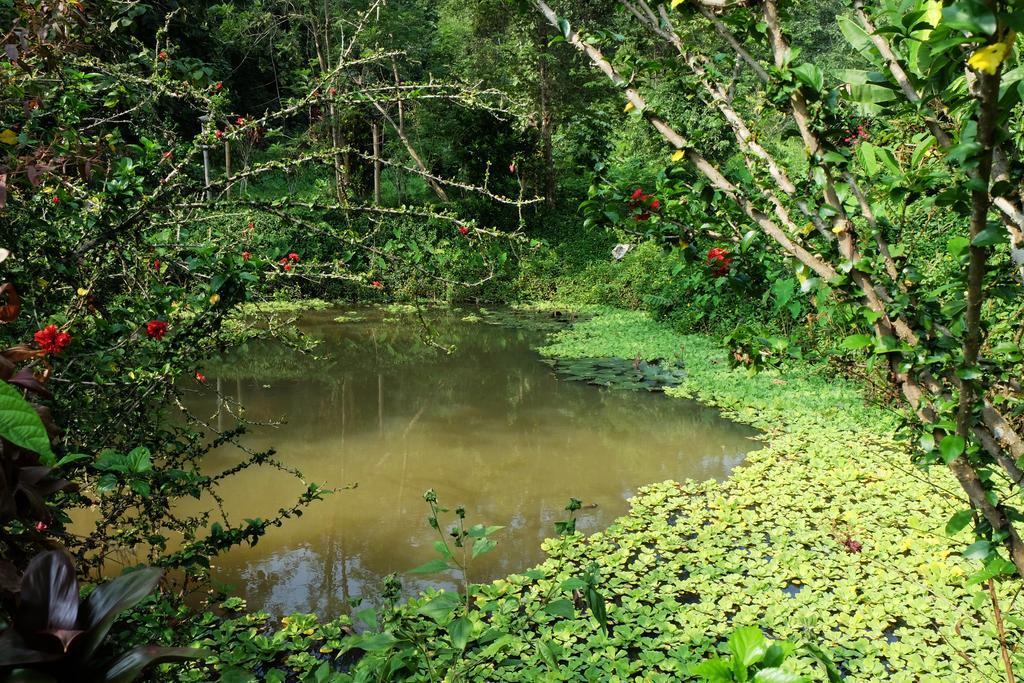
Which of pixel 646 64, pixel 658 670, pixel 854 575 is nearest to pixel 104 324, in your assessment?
pixel 646 64

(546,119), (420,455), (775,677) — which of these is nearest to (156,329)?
(775,677)

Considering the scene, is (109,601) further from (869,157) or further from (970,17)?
(869,157)

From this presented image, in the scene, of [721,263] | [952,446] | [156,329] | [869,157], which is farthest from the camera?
[156,329]

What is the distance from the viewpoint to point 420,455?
4523mm

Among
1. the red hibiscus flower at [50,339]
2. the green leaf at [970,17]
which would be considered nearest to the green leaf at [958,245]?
the green leaf at [970,17]

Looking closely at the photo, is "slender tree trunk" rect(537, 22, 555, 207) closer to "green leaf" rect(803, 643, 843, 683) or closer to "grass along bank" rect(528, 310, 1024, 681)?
"grass along bank" rect(528, 310, 1024, 681)

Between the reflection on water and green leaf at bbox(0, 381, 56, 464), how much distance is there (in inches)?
98.9

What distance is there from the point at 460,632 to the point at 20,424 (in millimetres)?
825

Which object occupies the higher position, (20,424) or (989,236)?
(989,236)

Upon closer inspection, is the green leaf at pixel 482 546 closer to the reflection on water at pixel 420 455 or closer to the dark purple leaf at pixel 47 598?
the dark purple leaf at pixel 47 598

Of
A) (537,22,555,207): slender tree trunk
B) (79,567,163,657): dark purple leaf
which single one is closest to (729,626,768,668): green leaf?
(79,567,163,657): dark purple leaf

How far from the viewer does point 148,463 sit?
1324 millimetres

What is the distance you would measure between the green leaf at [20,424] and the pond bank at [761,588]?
0.84 metres

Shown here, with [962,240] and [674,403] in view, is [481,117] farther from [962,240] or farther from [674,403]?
[962,240]
